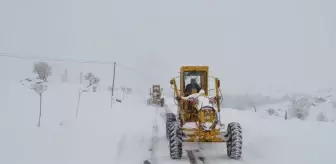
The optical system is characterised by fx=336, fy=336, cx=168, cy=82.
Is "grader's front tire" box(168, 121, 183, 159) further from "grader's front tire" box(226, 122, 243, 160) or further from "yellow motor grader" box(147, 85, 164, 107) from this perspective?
"yellow motor grader" box(147, 85, 164, 107)

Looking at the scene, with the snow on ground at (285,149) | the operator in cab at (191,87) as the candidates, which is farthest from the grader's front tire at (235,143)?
the operator in cab at (191,87)

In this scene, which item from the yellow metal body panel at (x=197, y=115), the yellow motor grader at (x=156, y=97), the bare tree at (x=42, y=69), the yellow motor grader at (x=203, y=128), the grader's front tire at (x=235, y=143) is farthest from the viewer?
the bare tree at (x=42, y=69)

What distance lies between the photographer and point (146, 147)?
1161 cm

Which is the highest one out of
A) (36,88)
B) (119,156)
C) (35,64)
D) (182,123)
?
(35,64)

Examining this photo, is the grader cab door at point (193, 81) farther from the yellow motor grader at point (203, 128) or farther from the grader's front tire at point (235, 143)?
the grader's front tire at point (235, 143)

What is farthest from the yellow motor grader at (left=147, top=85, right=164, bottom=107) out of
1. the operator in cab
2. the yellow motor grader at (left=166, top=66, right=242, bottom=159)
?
the yellow motor grader at (left=166, top=66, right=242, bottom=159)

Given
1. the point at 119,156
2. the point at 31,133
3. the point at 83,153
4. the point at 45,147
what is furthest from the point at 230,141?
the point at 31,133

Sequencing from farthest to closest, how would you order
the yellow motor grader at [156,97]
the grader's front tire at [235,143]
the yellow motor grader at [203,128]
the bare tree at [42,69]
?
the bare tree at [42,69] → the yellow motor grader at [156,97] → the yellow motor grader at [203,128] → the grader's front tire at [235,143]

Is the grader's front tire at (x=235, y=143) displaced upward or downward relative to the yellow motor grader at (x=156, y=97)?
downward

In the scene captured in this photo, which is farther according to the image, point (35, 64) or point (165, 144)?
point (35, 64)

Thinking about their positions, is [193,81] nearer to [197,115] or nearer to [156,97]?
[197,115]

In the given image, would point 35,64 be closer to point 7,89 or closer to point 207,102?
point 7,89

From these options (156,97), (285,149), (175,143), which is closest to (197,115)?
(175,143)

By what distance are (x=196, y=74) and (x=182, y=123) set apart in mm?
2368
